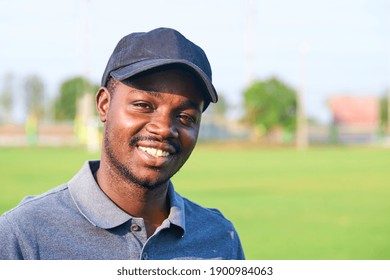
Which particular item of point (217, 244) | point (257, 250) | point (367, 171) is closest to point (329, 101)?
point (367, 171)

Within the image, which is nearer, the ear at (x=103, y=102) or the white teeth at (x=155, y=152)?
the white teeth at (x=155, y=152)

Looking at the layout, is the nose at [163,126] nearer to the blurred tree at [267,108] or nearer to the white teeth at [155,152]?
the white teeth at [155,152]

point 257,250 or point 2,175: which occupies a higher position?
point 257,250

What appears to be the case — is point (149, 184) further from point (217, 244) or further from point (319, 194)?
point (319, 194)

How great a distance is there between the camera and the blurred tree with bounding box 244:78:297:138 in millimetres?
36562

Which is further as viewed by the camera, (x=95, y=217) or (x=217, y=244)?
(x=217, y=244)

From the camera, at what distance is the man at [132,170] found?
168cm

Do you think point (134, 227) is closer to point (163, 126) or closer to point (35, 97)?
point (163, 126)

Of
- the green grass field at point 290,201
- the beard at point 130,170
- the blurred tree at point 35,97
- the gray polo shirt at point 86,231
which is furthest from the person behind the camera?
the blurred tree at point 35,97

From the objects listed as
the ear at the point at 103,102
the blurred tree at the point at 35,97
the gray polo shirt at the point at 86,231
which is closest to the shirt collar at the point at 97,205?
the gray polo shirt at the point at 86,231

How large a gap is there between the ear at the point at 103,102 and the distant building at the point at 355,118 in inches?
1515

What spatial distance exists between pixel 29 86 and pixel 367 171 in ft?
71.5

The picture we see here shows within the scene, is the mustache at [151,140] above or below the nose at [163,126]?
below

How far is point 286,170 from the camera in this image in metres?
18.7
